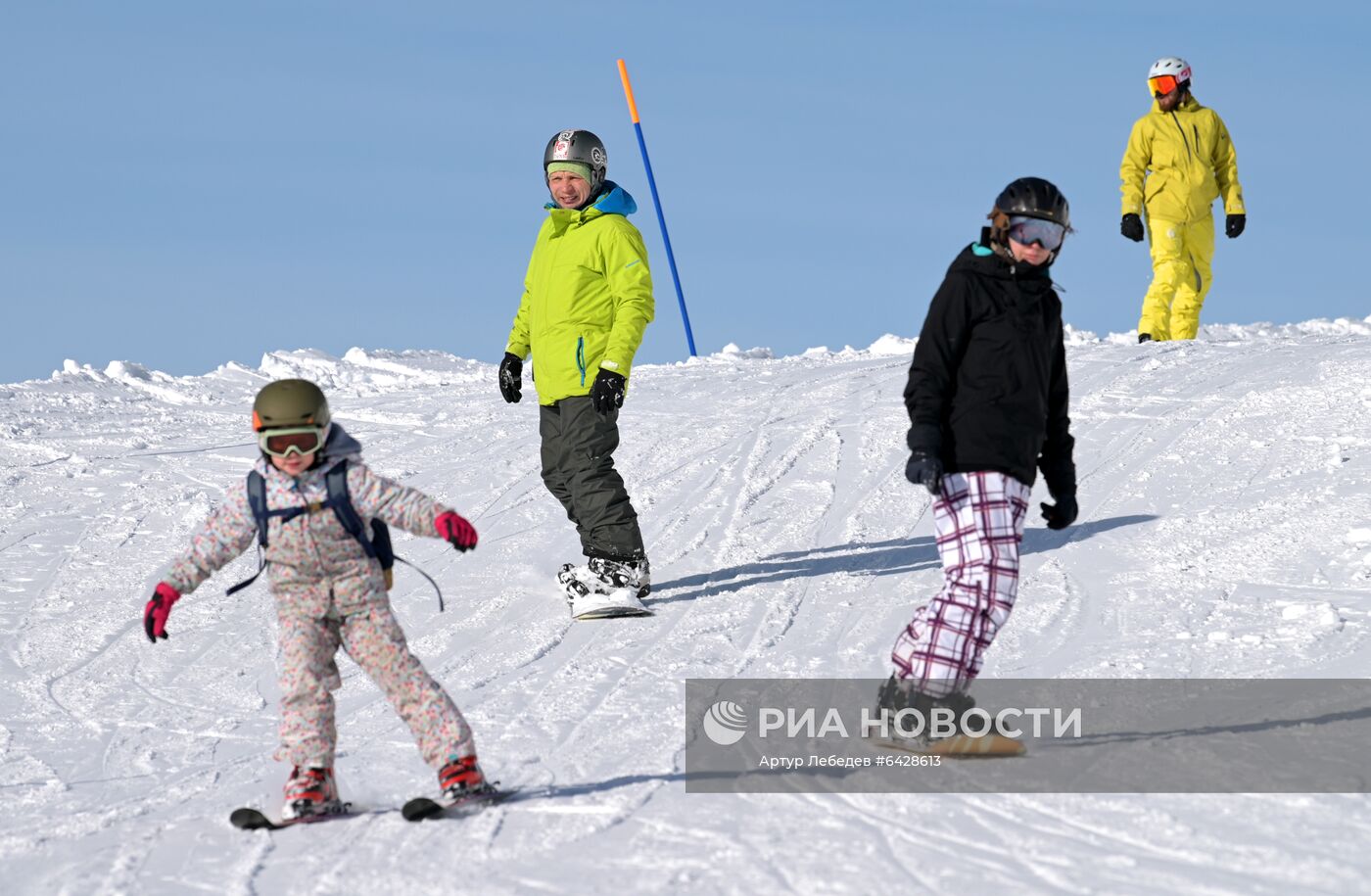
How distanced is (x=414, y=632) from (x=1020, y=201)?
384cm

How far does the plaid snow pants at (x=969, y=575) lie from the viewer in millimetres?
4586

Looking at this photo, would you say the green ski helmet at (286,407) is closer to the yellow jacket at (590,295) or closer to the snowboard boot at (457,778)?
the snowboard boot at (457,778)

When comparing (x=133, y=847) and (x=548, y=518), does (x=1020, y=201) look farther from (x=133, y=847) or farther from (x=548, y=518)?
(x=548, y=518)

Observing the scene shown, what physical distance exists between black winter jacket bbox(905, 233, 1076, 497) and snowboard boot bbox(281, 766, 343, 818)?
184cm

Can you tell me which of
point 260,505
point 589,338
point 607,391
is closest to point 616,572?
point 607,391

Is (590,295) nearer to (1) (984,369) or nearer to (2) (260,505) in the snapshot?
(1) (984,369)

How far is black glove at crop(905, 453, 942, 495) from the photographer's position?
448 cm

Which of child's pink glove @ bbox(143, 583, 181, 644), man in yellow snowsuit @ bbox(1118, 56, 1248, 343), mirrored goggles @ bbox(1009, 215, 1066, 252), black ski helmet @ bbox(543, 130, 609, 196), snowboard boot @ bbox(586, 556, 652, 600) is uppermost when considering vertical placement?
man in yellow snowsuit @ bbox(1118, 56, 1248, 343)

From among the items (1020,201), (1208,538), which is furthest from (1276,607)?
(1020,201)

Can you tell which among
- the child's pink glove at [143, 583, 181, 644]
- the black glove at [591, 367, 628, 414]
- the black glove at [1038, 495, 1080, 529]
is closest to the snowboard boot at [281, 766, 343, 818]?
the child's pink glove at [143, 583, 181, 644]

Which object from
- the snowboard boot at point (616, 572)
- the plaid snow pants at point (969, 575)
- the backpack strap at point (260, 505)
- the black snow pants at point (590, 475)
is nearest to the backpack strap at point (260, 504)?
the backpack strap at point (260, 505)

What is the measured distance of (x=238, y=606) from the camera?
324 inches

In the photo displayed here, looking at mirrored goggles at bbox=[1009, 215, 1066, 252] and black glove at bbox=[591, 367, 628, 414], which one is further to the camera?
black glove at bbox=[591, 367, 628, 414]

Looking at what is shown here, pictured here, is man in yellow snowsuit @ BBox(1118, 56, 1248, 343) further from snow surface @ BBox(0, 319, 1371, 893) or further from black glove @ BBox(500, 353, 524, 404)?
black glove @ BBox(500, 353, 524, 404)
